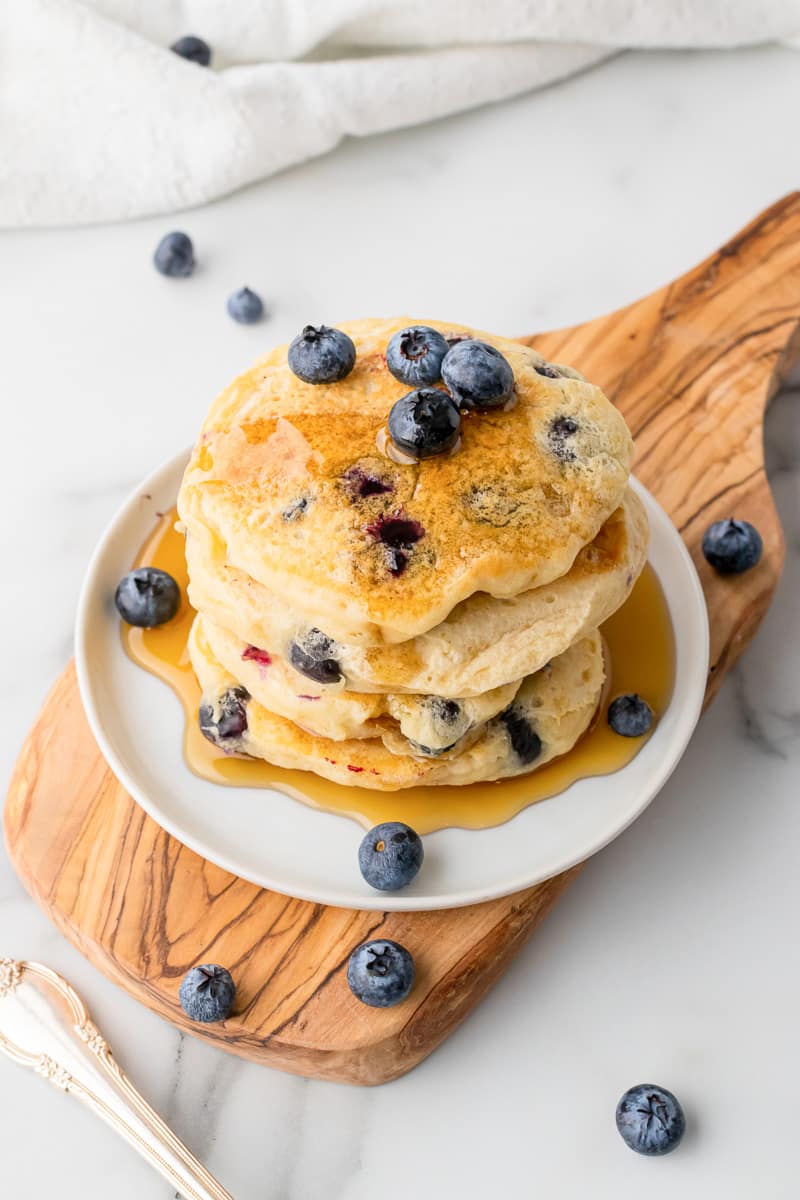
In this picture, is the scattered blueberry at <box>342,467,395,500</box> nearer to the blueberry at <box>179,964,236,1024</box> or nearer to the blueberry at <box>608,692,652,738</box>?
the blueberry at <box>608,692,652,738</box>

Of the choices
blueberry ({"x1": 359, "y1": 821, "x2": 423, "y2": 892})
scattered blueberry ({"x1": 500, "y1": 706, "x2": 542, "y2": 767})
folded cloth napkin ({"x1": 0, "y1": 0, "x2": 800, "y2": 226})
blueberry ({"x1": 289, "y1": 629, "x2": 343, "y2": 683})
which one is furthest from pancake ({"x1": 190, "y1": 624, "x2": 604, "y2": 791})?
folded cloth napkin ({"x1": 0, "y1": 0, "x2": 800, "y2": 226})

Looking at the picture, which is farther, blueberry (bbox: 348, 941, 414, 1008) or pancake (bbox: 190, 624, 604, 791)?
pancake (bbox: 190, 624, 604, 791)

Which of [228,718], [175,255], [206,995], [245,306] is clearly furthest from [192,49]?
[206,995]

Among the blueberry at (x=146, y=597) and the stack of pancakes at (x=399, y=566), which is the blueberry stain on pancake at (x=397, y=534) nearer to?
the stack of pancakes at (x=399, y=566)

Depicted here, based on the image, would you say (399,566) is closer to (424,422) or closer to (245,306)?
(424,422)

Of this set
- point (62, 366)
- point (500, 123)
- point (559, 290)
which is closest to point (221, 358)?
point (62, 366)
